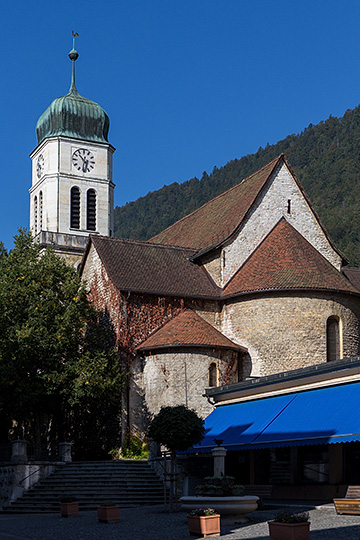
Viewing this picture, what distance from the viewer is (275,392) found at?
27.2 metres

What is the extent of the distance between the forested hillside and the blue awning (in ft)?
292

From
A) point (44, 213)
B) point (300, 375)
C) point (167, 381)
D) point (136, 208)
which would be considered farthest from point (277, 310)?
point (136, 208)

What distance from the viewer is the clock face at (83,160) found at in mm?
55406

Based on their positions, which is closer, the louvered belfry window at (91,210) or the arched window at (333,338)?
the arched window at (333,338)

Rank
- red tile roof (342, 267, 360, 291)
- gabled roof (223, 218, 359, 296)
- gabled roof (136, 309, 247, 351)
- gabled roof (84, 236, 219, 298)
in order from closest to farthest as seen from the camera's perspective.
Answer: gabled roof (136, 309, 247, 351), gabled roof (223, 218, 359, 296), gabled roof (84, 236, 219, 298), red tile roof (342, 267, 360, 291)

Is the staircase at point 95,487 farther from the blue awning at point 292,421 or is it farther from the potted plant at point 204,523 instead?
the potted plant at point 204,523

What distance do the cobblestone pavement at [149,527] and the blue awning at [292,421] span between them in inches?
90.8

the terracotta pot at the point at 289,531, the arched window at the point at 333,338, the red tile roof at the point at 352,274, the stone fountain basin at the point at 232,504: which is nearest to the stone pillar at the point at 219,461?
the stone fountain basin at the point at 232,504

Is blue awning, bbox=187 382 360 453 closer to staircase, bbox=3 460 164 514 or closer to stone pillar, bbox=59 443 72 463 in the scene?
staircase, bbox=3 460 164 514

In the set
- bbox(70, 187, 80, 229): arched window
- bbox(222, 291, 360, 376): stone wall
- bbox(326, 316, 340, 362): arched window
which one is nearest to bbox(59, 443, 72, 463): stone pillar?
bbox(222, 291, 360, 376): stone wall

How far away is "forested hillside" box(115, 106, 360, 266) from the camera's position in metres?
128

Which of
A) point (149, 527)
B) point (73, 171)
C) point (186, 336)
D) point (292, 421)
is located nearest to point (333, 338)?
point (186, 336)

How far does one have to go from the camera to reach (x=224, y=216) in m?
41.1

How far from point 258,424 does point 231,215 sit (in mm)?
16426
